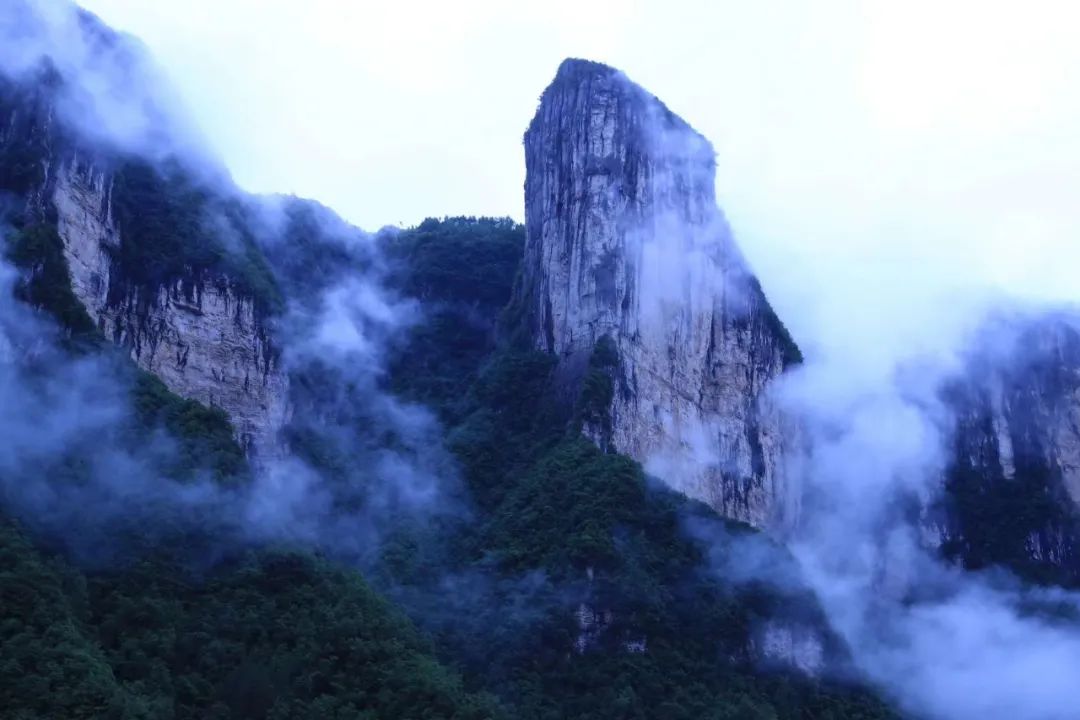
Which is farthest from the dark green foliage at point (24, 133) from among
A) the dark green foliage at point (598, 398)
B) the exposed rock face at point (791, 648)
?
the exposed rock face at point (791, 648)

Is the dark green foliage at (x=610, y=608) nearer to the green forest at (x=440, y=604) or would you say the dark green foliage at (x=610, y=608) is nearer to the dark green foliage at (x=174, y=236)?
the green forest at (x=440, y=604)

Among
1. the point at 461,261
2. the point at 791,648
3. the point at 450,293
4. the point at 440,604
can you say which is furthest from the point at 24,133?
the point at 791,648

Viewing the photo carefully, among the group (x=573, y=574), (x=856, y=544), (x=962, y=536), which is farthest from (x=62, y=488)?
(x=962, y=536)

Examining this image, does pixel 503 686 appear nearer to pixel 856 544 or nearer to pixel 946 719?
pixel 946 719

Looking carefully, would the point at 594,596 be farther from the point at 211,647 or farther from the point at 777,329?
the point at 777,329

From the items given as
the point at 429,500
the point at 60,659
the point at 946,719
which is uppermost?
the point at 429,500

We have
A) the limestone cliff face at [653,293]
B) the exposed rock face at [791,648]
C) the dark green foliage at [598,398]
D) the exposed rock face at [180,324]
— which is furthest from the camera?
the limestone cliff face at [653,293]

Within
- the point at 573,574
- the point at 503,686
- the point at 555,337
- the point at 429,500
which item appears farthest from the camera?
the point at 555,337
